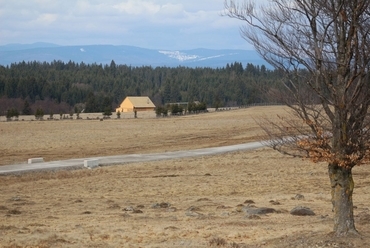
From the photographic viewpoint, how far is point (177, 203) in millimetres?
21562

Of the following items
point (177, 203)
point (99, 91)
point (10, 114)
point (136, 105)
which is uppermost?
point (99, 91)

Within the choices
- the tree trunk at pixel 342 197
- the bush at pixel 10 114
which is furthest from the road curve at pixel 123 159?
the bush at pixel 10 114

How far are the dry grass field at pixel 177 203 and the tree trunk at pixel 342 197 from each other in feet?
0.82

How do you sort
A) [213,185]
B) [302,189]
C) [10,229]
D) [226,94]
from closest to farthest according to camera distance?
[10,229] < [302,189] < [213,185] < [226,94]

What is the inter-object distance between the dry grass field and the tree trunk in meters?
0.25

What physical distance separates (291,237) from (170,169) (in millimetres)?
20348

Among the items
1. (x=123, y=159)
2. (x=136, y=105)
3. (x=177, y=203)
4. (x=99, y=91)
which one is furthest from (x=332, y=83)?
(x=99, y=91)

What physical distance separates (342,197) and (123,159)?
27.6m

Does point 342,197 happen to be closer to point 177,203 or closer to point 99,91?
point 177,203

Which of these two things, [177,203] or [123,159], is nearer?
[177,203]

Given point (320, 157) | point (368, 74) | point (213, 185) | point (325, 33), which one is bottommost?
point (213, 185)

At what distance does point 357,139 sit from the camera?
11.0m

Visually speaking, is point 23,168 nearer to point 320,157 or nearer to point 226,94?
point 320,157

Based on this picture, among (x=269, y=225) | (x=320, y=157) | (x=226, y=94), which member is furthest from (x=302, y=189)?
(x=226, y=94)
